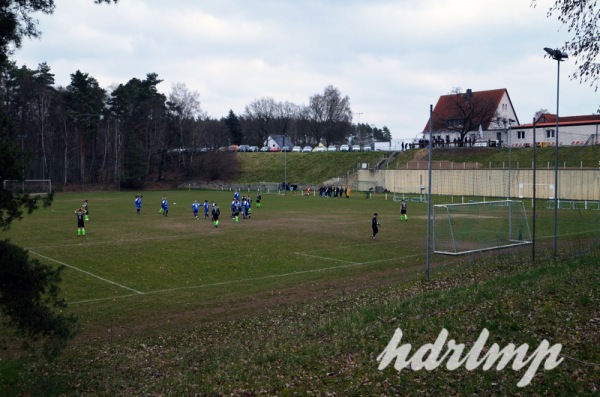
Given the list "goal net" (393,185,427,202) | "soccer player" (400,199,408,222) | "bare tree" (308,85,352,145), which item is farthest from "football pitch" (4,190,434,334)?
"bare tree" (308,85,352,145)

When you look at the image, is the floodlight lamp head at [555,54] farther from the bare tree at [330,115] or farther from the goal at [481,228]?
the bare tree at [330,115]

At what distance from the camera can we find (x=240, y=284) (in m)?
20.3

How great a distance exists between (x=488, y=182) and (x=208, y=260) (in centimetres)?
4923

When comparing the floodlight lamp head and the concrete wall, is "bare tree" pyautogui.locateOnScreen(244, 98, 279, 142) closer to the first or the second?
the concrete wall

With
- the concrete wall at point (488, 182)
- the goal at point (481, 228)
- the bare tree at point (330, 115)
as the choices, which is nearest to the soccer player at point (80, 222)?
the goal at point (481, 228)

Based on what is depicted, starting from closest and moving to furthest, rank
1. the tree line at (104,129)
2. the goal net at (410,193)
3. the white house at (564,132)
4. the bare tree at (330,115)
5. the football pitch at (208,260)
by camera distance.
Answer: the football pitch at (208,260) < the white house at (564,132) < the goal net at (410,193) < the tree line at (104,129) < the bare tree at (330,115)

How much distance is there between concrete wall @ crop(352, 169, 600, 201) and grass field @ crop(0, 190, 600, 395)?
1297cm

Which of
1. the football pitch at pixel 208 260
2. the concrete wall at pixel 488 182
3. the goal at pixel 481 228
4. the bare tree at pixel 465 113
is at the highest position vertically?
the bare tree at pixel 465 113

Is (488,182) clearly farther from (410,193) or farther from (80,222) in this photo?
(80,222)

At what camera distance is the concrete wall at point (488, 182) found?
51.7 m

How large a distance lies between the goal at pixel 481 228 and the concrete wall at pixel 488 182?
68.8 feet

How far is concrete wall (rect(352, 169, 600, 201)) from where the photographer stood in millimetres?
51656

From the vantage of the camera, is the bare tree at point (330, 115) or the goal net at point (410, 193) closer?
the goal net at point (410, 193)

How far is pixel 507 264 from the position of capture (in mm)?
20375
